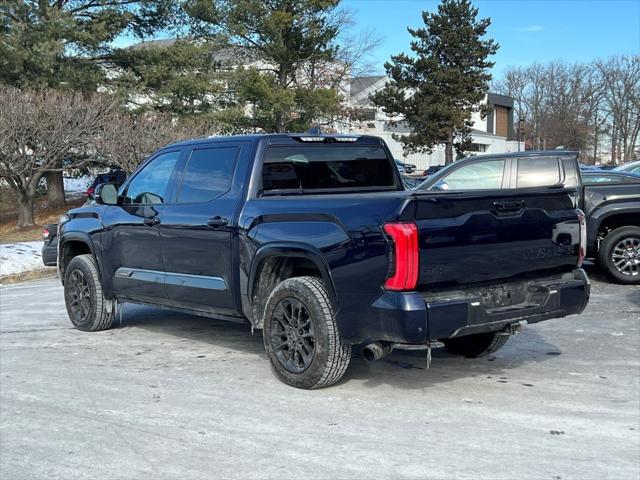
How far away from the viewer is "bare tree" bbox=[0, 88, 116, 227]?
68.5 feet

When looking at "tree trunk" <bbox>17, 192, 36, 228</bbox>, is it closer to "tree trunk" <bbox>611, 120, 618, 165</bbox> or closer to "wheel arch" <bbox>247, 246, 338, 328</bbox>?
"wheel arch" <bbox>247, 246, 338, 328</bbox>

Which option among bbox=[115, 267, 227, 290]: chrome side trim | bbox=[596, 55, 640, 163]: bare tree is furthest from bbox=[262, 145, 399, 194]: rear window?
bbox=[596, 55, 640, 163]: bare tree

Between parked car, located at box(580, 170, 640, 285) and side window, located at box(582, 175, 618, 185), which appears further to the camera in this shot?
side window, located at box(582, 175, 618, 185)

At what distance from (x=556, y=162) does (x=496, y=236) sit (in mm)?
4613

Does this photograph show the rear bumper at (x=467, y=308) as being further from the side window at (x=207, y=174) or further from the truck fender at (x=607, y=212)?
the truck fender at (x=607, y=212)

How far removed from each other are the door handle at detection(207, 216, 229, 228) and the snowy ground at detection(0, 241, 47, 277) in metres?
9.57

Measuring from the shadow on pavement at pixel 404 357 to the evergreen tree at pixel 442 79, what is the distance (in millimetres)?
36467

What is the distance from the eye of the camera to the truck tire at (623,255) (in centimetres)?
1003

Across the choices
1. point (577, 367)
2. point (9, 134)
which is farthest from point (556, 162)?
point (9, 134)

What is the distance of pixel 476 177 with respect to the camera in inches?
374

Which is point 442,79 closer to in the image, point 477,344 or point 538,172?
point 538,172

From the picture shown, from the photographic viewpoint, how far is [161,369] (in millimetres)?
6004

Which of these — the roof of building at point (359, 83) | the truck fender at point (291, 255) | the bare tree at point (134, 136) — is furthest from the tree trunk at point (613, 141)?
the truck fender at point (291, 255)

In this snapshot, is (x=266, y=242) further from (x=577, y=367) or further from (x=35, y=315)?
(x=35, y=315)
